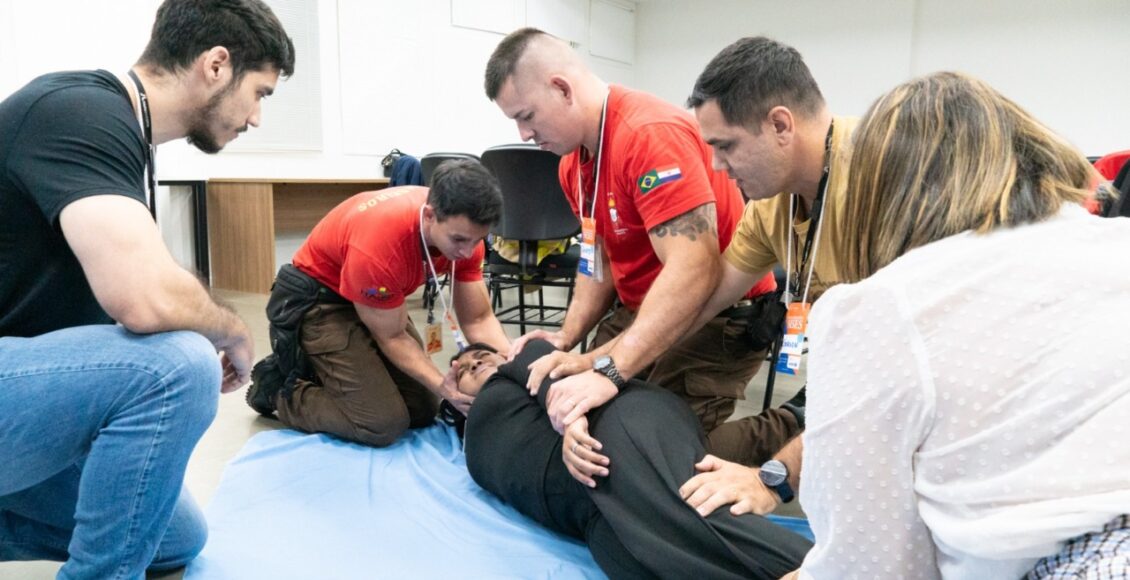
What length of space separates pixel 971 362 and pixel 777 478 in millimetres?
807

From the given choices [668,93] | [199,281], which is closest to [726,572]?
[199,281]

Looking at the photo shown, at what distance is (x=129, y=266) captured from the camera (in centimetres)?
110

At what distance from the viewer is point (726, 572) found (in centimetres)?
120

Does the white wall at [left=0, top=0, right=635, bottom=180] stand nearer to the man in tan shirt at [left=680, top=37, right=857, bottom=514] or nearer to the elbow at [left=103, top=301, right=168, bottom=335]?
the elbow at [left=103, top=301, right=168, bottom=335]

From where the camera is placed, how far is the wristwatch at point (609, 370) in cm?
159

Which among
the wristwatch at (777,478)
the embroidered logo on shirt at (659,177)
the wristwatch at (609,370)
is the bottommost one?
the wristwatch at (777,478)

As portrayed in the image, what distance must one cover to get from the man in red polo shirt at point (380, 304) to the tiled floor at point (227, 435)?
114 millimetres

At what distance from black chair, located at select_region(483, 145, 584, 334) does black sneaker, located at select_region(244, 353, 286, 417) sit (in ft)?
4.07

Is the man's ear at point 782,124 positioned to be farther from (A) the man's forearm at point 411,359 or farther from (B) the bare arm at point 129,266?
(A) the man's forearm at point 411,359

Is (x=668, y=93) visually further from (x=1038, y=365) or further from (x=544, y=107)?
(x=1038, y=365)

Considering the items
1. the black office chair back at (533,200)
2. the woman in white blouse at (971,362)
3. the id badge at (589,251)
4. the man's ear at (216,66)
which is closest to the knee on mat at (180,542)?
the man's ear at (216,66)

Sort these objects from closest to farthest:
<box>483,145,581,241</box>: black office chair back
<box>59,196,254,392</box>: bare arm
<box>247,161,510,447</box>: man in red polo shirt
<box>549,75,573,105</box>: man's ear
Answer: <box>59,196,254,392</box>: bare arm → <box>549,75,573,105</box>: man's ear → <box>247,161,510,447</box>: man in red polo shirt → <box>483,145,581,241</box>: black office chair back

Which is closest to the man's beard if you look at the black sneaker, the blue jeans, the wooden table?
the blue jeans

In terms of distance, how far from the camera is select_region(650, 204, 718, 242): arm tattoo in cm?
173
